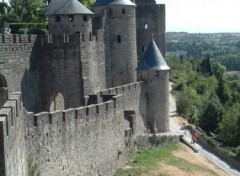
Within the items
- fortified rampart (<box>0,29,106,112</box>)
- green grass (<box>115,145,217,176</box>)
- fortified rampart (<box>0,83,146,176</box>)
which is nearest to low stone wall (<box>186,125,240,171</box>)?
green grass (<box>115,145,217,176</box>)

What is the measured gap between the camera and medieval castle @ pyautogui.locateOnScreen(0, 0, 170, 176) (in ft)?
73.1

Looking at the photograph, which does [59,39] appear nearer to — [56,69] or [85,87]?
[56,69]

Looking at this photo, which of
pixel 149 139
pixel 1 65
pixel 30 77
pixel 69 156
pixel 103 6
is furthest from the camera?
pixel 103 6

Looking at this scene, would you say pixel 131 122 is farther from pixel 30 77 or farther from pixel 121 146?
pixel 30 77

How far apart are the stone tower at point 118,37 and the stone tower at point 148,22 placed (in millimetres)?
6115

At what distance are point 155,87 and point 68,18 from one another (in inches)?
298

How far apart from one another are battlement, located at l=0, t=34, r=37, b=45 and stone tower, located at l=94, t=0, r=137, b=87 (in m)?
6.97

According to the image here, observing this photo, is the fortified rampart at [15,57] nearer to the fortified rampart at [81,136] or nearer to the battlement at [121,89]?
the fortified rampart at [81,136]

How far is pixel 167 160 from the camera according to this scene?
1207 inches

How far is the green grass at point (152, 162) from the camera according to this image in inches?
1085

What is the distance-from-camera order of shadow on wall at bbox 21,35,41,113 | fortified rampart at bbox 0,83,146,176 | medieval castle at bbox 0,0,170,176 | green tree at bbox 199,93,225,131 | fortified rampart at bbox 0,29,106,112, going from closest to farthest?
fortified rampart at bbox 0,83,146,176 < medieval castle at bbox 0,0,170,176 < shadow on wall at bbox 21,35,41,113 < fortified rampart at bbox 0,29,106,112 < green tree at bbox 199,93,225,131

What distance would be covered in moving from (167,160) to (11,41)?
34.1 ft

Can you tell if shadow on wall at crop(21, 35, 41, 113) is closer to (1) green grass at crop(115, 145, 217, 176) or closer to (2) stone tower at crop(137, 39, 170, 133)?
(1) green grass at crop(115, 145, 217, 176)

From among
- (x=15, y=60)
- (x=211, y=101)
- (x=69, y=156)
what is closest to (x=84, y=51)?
(x=15, y=60)
